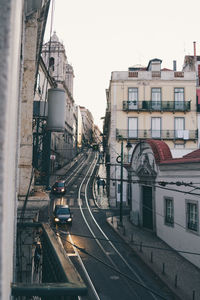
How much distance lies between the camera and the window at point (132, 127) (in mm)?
34062

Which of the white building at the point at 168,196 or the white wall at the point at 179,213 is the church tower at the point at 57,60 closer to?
the white building at the point at 168,196

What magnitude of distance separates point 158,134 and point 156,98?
197 inches

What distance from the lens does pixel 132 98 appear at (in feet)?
114

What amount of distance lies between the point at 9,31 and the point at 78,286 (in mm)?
1584

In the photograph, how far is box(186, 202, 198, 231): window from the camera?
14648 mm

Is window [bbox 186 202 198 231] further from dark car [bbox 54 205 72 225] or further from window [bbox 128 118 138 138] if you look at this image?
Result: window [bbox 128 118 138 138]

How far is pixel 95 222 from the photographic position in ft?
79.8

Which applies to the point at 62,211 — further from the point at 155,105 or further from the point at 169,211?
the point at 155,105

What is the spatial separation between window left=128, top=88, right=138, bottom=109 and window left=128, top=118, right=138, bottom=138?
1.77 metres

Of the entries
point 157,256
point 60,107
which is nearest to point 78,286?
point 60,107

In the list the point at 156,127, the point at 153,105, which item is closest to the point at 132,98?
the point at 153,105

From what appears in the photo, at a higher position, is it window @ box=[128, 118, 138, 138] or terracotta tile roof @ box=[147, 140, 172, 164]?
window @ box=[128, 118, 138, 138]

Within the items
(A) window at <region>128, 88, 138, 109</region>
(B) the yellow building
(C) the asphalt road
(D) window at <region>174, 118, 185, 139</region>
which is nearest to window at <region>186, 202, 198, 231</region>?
(C) the asphalt road

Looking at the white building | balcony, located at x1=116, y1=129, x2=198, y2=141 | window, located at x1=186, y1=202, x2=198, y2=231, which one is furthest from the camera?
balcony, located at x1=116, y1=129, x2=198, y2=141
